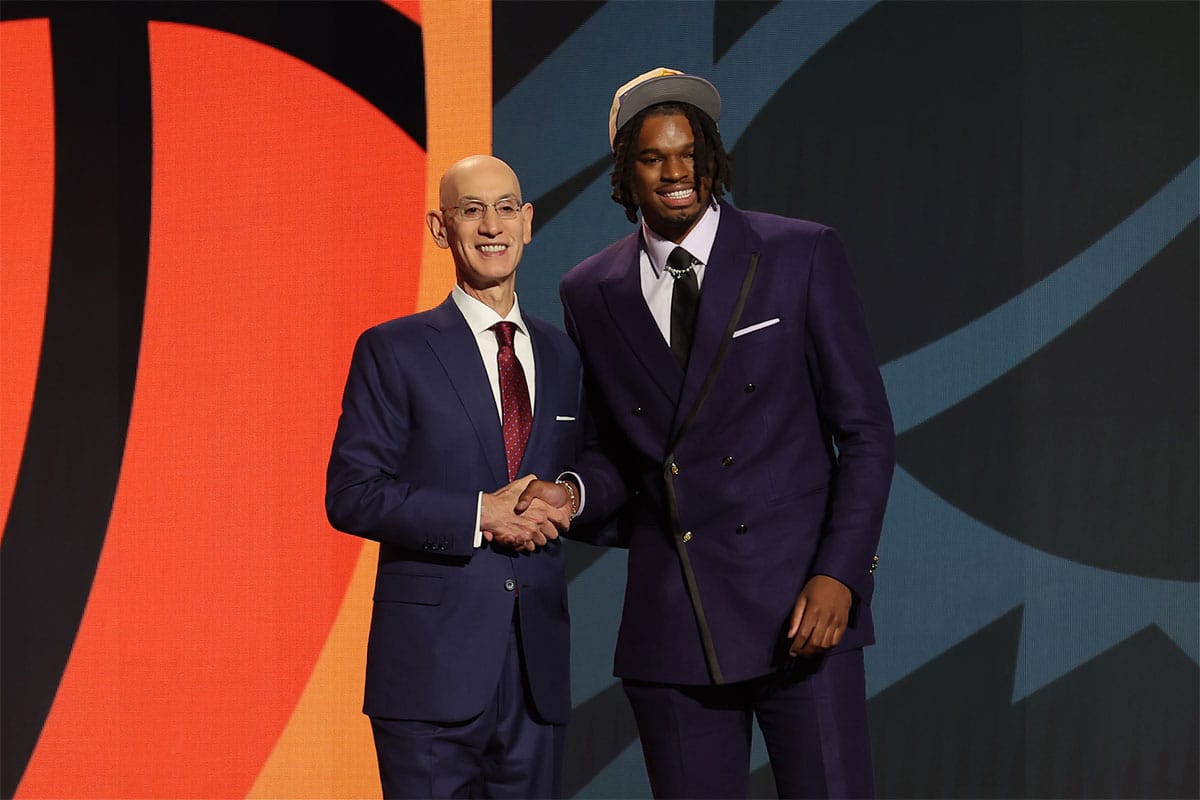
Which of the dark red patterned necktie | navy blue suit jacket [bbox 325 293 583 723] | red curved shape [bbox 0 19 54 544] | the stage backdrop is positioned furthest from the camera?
red curved shape [bbox 0 19 54 544]

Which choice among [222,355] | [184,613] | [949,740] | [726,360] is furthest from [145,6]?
[949,740]

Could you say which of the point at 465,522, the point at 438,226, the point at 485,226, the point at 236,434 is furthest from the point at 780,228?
the point at 236,434

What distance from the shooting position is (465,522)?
85.4 inches

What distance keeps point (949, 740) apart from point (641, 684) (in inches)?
65.3

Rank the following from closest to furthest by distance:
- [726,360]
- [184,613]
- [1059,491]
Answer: [726,360] → [1059,491] → [184,613]

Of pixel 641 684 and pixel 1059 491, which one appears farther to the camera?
pixel 1059 491

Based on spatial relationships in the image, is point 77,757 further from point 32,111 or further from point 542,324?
point 542,324

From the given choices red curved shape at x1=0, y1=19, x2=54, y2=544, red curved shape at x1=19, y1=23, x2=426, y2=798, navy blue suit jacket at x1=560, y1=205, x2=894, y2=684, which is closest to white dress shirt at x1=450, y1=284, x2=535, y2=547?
navy blue suit jacket at x1=560, y1=205, x2=894, y2=684

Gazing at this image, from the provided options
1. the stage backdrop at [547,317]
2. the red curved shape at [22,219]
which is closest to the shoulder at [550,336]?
the stage backdrop at [547,317]

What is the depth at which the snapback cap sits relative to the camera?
2236 mm

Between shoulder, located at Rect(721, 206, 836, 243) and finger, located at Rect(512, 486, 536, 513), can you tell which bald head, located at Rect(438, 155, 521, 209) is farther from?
finger, located at Rect(512, 486, 536, 513)

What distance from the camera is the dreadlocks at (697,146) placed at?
2.22 meters

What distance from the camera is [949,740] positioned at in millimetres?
3572

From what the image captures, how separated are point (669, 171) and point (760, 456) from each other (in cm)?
50
